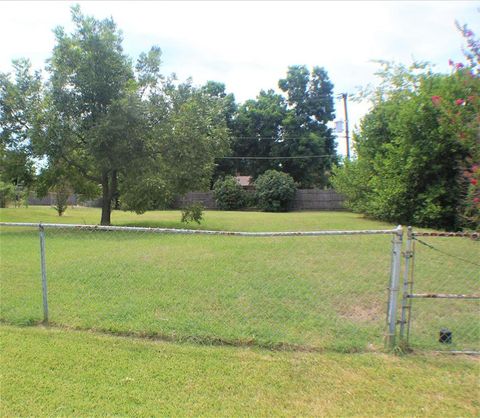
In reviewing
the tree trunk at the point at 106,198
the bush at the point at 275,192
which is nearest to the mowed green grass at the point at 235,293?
the tree trunk at the point at 106,198

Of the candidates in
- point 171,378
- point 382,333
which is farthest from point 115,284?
point 382,333

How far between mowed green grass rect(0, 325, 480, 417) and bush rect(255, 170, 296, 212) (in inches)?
1101

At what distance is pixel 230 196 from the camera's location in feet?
110

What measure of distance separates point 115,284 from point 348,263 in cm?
410

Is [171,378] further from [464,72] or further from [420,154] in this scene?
[420,154]

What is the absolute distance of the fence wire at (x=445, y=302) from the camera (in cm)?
420

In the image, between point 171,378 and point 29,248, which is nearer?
point 171,378

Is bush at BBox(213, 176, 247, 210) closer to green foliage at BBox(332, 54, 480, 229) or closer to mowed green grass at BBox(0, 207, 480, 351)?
green foliage at BBox(332, 54, 480, 229)

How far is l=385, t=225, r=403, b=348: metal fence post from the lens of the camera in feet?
12.9

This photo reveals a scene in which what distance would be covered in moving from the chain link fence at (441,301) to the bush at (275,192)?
23.8m

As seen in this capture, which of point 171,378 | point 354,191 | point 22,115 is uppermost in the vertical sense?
point 22,115

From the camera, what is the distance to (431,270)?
6.98 metres

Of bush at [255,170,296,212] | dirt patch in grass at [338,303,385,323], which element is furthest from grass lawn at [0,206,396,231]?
bush at [255,170,296,212]

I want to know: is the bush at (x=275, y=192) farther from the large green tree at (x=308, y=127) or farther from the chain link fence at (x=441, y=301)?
the chain link fence at (x=441, y=301)
